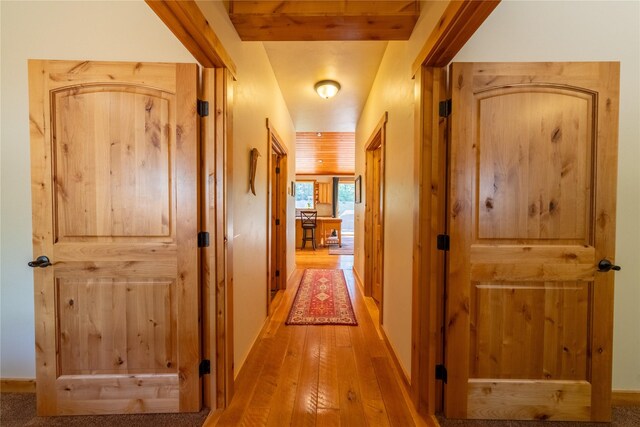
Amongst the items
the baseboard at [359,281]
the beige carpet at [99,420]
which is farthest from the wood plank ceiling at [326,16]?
the baseboard at [359,281]

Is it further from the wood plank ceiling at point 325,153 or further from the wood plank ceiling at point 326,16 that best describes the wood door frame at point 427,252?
the wood plank ceiling at point 325,153

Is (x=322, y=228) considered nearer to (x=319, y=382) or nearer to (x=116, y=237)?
(x=319, y=382)

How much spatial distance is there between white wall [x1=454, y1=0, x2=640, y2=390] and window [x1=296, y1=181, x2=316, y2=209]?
316 inches

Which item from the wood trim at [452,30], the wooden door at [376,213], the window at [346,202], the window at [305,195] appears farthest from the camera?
the window at [346,202]

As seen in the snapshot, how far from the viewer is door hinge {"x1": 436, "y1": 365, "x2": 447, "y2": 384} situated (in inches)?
54.7

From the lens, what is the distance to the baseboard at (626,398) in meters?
1.47

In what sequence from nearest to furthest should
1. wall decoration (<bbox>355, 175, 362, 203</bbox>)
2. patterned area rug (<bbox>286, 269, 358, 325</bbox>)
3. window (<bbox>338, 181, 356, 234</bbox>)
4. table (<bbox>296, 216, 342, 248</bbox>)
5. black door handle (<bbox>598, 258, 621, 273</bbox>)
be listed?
1. black door handle (<bbox>598, 258, 621, 273</bbox>)
2. patterned area rug (<bbox>286, 269, 358, 325</bbox>)
3. wall decoration (<bbox>355, 175, 362, 203</bbox>)
4. table (<bbox>296, 216, 342, 248</bbox>)
5. window (<bbox>338, 181, 356, 234</bbox>)

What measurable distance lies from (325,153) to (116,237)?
5.41m

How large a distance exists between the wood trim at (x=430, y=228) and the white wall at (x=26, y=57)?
4.79ft

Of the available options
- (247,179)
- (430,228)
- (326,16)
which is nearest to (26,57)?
(247,179)

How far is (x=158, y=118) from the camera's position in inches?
54.6

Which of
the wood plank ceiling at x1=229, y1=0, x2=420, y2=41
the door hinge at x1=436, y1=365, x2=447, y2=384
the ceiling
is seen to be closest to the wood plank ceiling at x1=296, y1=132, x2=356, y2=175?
the ceiling

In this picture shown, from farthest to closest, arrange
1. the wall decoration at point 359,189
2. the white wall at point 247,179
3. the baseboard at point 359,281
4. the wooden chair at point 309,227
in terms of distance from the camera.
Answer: the wooden chair at point 309,227, the wall decoration at point 359,189, the baseboard at point 359,281, the white wall at point 247,179

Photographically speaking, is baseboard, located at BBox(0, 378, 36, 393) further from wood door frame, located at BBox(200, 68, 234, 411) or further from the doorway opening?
the doorway opening
